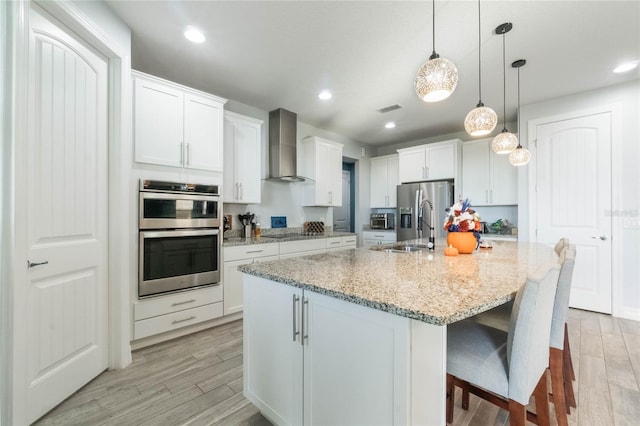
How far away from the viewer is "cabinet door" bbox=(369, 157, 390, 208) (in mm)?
5637

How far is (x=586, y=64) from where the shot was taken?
275cm

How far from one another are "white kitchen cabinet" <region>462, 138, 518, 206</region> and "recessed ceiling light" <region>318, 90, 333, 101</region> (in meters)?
2.54

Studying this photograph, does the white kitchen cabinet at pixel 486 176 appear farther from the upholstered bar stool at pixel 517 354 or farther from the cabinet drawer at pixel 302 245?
the upholstered bar stool at pixel 517 354

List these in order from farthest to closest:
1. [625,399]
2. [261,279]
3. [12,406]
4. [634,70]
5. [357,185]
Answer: [357,185], [634,70], [625,399], [261,279], [12,406]

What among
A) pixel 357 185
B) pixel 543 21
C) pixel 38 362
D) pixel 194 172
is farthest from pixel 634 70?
pixel 38 362

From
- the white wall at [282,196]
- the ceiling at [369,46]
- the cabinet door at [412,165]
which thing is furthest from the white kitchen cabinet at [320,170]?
the cabinet door at [412,165]

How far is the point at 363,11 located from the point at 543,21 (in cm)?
139

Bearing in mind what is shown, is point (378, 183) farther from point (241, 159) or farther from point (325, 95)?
point (241, 159)

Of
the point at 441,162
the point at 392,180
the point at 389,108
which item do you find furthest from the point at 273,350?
the point at 392,180

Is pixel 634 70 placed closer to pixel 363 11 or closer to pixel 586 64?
pixel 586 64

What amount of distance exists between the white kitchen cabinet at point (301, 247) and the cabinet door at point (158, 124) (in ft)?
4.91

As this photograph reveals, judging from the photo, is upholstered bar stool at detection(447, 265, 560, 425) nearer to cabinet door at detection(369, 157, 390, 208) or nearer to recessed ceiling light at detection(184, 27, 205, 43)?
recessed ceiling light at detection(184, 27, 205, 43)

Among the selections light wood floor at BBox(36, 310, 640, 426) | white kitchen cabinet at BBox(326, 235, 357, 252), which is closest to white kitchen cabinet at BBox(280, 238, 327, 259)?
white kitchen cabinet at BBox(326, 235, 357, 252)

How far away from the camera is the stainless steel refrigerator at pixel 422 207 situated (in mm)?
4508
